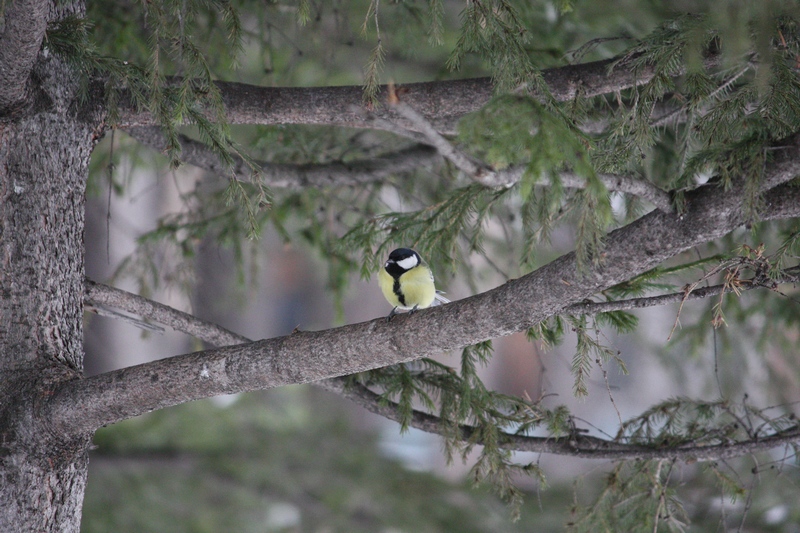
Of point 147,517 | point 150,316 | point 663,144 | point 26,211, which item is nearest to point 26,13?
point 26,211

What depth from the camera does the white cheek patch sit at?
300cm

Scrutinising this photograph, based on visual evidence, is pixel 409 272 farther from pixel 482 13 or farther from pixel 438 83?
pixel 482 13

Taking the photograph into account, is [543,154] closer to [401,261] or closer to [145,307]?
[401,261]

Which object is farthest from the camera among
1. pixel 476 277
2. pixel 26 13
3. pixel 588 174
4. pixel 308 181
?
pixel 476 277

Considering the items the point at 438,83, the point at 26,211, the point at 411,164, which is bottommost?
the point at 26,211

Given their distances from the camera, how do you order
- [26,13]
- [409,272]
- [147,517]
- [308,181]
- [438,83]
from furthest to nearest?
1. [147,517]
2. [308,181]
3. [409,272]
4. [438,83]
5. [26,13]

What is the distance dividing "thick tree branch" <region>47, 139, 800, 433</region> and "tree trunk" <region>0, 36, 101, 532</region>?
132mm

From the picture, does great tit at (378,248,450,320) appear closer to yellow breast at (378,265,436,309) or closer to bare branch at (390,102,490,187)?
yellow breast at (378,265,436,309)

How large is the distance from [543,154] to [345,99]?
1160 millimetres

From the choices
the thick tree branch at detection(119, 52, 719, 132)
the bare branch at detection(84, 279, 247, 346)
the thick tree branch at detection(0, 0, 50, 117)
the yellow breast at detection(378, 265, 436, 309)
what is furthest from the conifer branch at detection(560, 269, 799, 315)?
Result: the thick tree branch at detection(0, 0, 50, 117)

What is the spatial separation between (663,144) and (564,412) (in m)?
1.77

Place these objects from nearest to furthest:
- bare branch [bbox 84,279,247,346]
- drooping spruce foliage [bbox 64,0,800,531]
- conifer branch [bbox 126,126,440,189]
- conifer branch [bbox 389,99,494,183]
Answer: conifer branch [bbox 389,99,494,183]
drooping spruce foliage [bbox 64,0,800,531]
bare branch [bbox 84,279,247,346]
conifer branch [bbox 126,126,440,189]

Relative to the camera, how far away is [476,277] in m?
4.47

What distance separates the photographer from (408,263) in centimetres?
302
